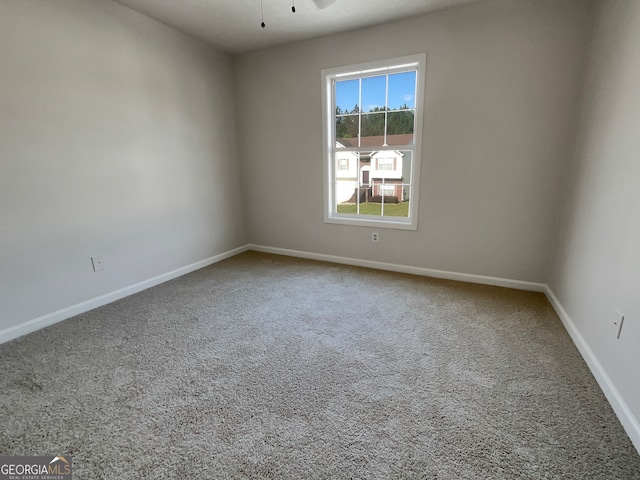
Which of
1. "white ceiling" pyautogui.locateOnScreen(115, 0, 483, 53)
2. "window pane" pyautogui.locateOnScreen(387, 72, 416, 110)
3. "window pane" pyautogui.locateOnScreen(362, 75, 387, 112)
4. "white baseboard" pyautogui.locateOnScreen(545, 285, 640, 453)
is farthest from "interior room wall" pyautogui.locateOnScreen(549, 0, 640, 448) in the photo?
"window pane" pyautogui.locateOnScreen(362, 75, 387, 112)

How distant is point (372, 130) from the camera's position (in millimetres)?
3158

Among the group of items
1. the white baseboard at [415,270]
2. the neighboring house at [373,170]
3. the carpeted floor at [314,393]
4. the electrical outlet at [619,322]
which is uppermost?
the neighboring house at [373,170]

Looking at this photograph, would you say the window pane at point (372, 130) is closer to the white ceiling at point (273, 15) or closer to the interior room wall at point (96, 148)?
the white ceiling at point (273, 15)

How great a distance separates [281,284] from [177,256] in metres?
1.24

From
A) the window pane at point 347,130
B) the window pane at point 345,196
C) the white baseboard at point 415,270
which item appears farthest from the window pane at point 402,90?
the white baseboard at point 415,270

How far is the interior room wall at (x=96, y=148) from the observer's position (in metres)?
2.01

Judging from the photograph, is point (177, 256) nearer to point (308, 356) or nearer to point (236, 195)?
point (236, 195)

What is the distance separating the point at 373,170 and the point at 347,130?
1.80 feet

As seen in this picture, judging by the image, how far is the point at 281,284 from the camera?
2.96 m

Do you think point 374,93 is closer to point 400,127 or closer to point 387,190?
point 400,127

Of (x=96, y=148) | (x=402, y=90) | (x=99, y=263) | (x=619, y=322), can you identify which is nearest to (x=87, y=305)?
(x=99, y=263)

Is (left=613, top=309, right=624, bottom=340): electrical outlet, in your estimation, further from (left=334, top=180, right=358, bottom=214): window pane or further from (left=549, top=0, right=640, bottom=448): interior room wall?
(left=334, top=180, right=358, bottom=214): window pane

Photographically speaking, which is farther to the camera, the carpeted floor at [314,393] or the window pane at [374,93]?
the window pane at [374,93]

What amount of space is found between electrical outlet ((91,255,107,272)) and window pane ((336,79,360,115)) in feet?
9.07
